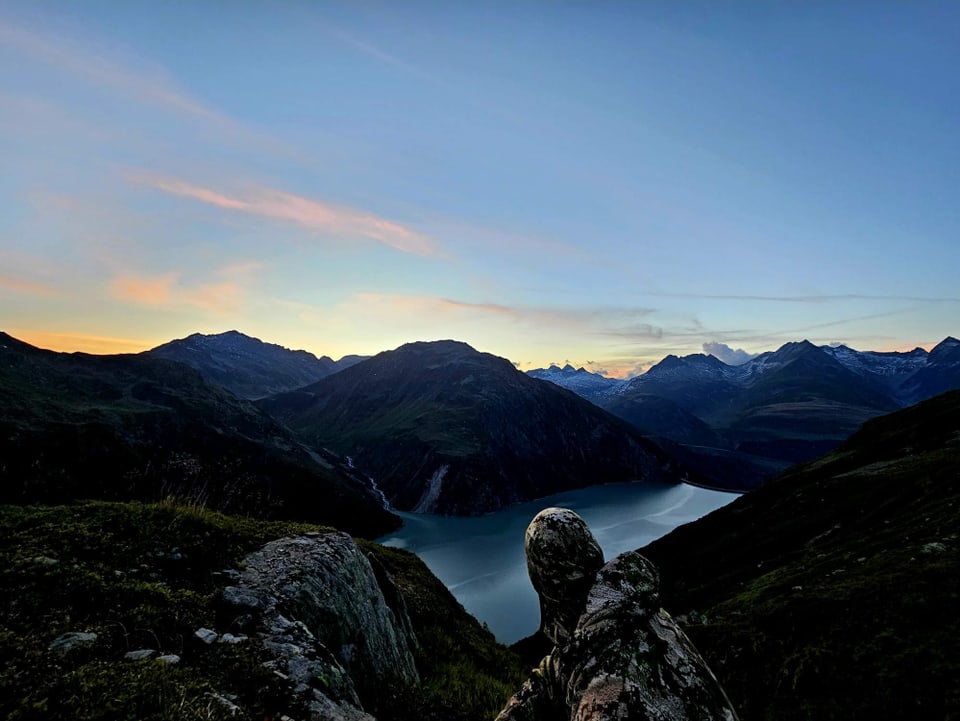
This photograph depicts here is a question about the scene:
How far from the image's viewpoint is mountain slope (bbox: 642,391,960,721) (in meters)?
16.7

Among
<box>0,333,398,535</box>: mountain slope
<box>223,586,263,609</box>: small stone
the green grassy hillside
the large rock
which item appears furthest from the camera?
<box>0,333,398,535</box>: mountain slope

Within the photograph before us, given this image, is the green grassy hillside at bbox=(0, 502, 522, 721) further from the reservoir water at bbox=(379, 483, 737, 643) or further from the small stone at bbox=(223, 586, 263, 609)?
the reservoir water at bbox=(379, 483, 737, 643)

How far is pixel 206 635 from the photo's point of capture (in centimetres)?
805

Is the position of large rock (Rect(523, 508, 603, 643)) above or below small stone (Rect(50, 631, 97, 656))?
above

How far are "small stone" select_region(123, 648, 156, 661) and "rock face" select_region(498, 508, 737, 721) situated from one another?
215 inches

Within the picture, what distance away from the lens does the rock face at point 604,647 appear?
4793 millimetres

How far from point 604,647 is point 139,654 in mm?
6912

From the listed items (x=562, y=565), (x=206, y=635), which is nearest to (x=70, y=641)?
(x=206, y=635)

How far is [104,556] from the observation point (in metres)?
9.44

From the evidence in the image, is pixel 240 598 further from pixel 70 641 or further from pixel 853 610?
pixel 853 610

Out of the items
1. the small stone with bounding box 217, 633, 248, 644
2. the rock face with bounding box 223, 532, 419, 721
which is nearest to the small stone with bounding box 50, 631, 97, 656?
the small stone with bounding box 217, 633, 248, 644

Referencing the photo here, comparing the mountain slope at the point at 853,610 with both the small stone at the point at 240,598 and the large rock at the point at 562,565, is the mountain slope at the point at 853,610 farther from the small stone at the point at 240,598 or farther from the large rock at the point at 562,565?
the small stone at the point at 240,598

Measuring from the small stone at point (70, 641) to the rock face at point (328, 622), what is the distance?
236 cm

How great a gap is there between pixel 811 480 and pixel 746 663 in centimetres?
8035
